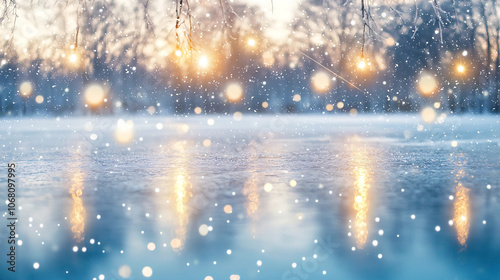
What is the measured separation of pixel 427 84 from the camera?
42.5m

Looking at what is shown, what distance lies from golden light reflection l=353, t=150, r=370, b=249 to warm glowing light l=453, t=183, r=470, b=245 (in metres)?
0.89

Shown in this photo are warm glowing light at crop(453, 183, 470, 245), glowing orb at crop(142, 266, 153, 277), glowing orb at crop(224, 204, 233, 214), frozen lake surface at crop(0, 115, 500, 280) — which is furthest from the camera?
glowing orb at crop(224, 204, 233, 214)


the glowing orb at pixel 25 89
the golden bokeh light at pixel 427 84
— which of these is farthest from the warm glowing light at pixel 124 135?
the golden bokeh light at pixel 427 84

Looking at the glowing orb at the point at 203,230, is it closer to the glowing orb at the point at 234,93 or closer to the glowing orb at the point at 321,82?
the glowing orb at the point at 234,93

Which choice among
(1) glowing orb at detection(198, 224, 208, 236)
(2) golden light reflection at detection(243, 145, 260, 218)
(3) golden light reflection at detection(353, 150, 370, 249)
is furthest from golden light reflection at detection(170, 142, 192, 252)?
(3) golden light reflection at detection(353, 150, 370, 249)

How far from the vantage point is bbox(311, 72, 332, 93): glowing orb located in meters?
44.4

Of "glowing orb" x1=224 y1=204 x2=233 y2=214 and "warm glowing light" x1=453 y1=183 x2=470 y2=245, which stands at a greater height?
"glowing orb" x1=224 y1=204 x2=233 y2=214

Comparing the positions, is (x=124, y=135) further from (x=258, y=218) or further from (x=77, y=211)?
(x=258, y=218)

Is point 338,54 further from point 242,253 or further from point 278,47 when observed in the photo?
point 242,253

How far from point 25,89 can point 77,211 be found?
40815 mm

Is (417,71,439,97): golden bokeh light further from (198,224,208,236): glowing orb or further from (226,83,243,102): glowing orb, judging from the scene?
(198,224,208,236): glowing orb

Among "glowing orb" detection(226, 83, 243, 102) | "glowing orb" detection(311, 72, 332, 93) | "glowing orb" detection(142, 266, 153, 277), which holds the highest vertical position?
"glowing orb" detection(311, 72, 332, 93)

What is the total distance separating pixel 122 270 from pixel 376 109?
41.1 m

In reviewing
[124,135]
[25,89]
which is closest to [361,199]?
[124,135]
